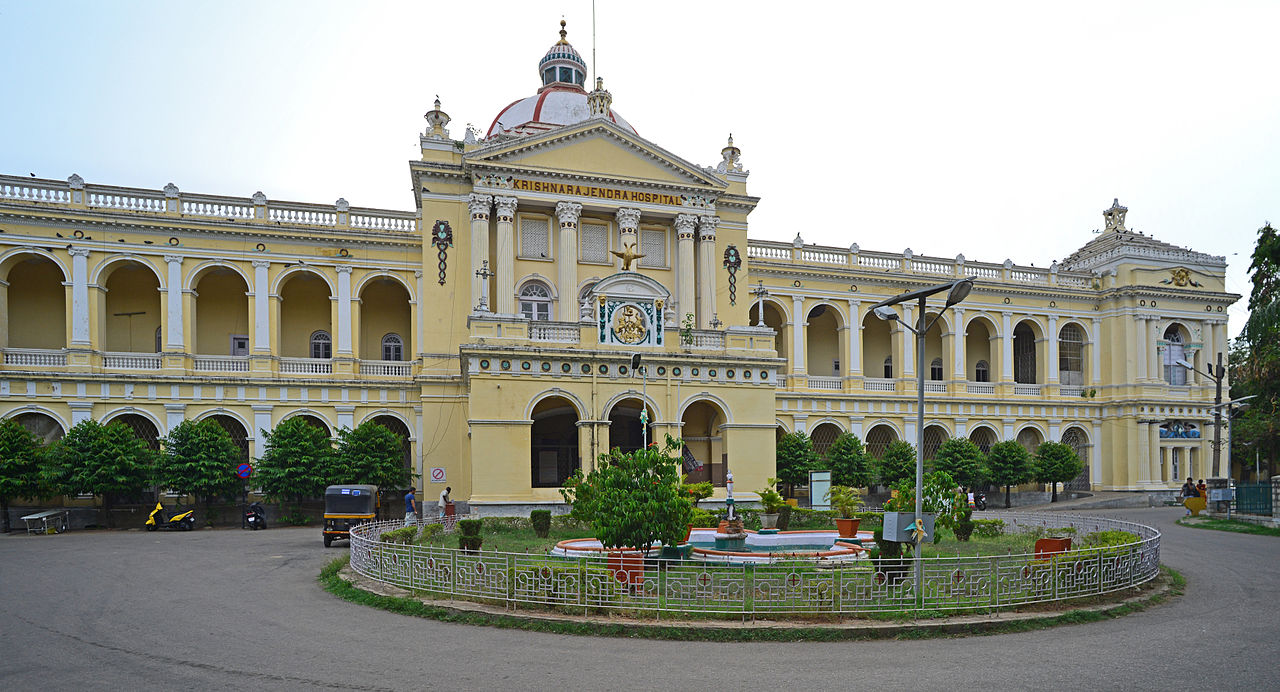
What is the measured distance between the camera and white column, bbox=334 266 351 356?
3409cm

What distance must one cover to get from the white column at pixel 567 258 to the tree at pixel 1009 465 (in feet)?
66.3

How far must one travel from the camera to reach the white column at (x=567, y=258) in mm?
32906

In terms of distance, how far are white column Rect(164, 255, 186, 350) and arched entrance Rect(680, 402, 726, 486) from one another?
2007cm

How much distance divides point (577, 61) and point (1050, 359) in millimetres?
30287

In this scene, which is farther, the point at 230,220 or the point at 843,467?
the point at 843,467

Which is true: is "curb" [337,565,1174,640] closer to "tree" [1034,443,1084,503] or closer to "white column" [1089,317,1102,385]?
"tree" [1034,443,1084,503]

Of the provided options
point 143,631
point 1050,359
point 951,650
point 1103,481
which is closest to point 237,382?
point 143,631

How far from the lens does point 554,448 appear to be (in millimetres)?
31609

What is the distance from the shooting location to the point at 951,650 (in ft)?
33.0

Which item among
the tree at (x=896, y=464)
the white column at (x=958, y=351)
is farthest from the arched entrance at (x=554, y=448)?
the white column at (x=958, y=351)

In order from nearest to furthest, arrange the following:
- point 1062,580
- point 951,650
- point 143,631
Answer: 1. point 951,650
2. point 143,631
3. point 1062,580

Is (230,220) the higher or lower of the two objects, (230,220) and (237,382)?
the higher

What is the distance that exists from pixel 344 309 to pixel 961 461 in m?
27.3

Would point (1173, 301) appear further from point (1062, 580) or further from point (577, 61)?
point (1062, 580)
